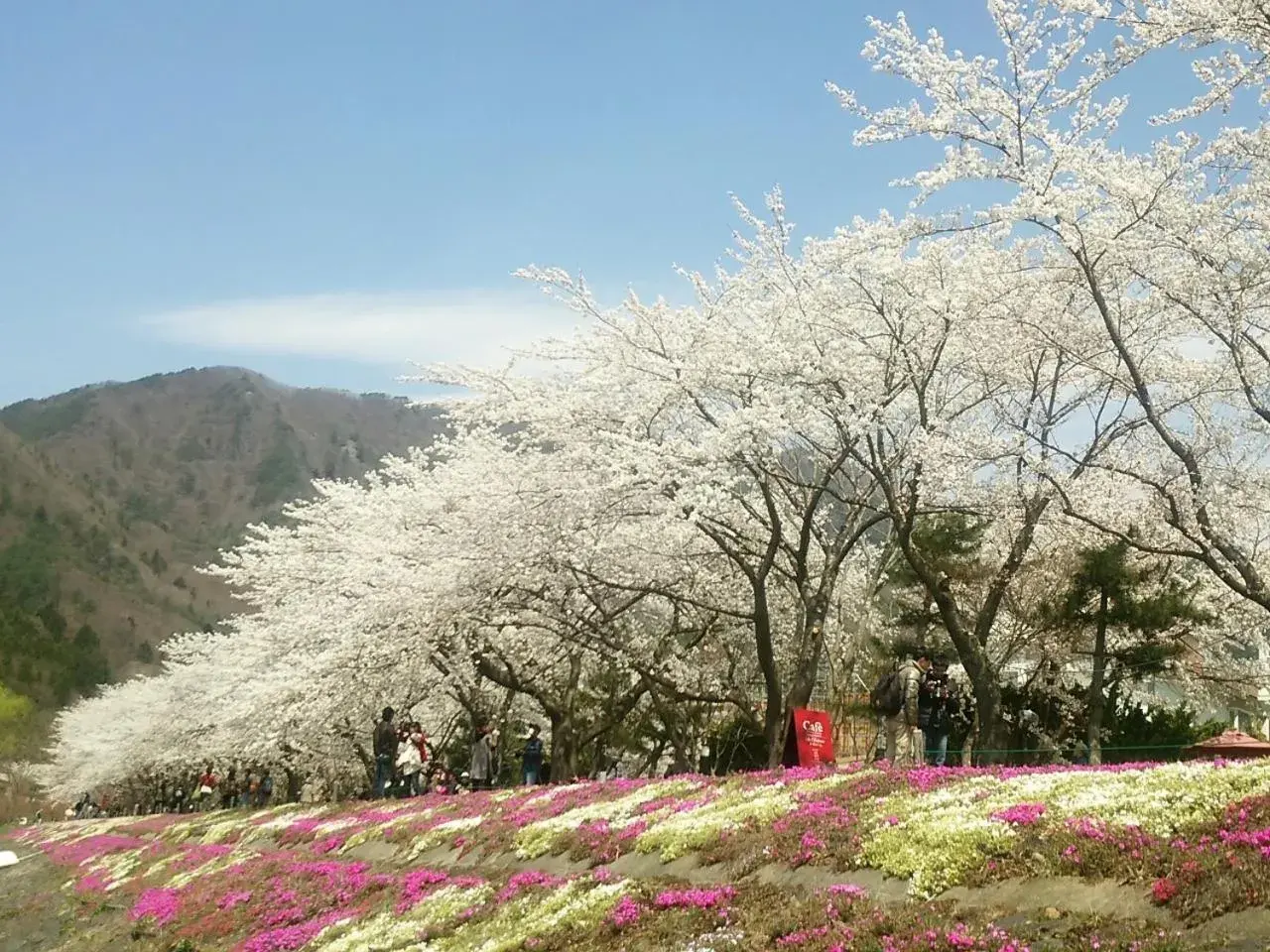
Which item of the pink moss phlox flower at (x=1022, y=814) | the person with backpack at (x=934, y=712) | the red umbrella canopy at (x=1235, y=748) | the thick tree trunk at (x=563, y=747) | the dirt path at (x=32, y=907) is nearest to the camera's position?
the pink moss phlox flower at (x=1022, y=814)

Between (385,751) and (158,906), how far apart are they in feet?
27.7

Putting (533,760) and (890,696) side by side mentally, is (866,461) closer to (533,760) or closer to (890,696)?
(890,696)

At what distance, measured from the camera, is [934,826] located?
10.7m

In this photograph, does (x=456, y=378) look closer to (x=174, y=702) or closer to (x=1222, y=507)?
(x=1222, y=507)

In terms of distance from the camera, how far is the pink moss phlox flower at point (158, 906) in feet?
63.7

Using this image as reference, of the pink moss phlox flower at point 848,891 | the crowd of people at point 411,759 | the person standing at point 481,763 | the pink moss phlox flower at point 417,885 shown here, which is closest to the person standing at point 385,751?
the crowd of people at point 411,759

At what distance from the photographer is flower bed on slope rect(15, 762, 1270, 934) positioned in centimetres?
856

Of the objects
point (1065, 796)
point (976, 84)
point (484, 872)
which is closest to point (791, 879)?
point (1065, 796)

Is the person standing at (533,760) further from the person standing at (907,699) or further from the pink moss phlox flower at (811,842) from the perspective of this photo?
the pink moss phlox flower at (811,842)

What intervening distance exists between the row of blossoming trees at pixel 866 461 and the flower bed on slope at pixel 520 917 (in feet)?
24.1

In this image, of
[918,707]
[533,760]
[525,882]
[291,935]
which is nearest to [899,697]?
[918,707]

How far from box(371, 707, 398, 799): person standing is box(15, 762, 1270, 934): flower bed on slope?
275 inches

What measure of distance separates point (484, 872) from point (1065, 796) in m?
7.78

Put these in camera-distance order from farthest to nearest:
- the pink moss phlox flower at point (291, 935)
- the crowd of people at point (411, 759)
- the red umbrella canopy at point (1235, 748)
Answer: the crowd of people at point (411, 759) < the red umbrella canopy at point (1235, 748) < the pink moss phlox flower at point (291, 935)
